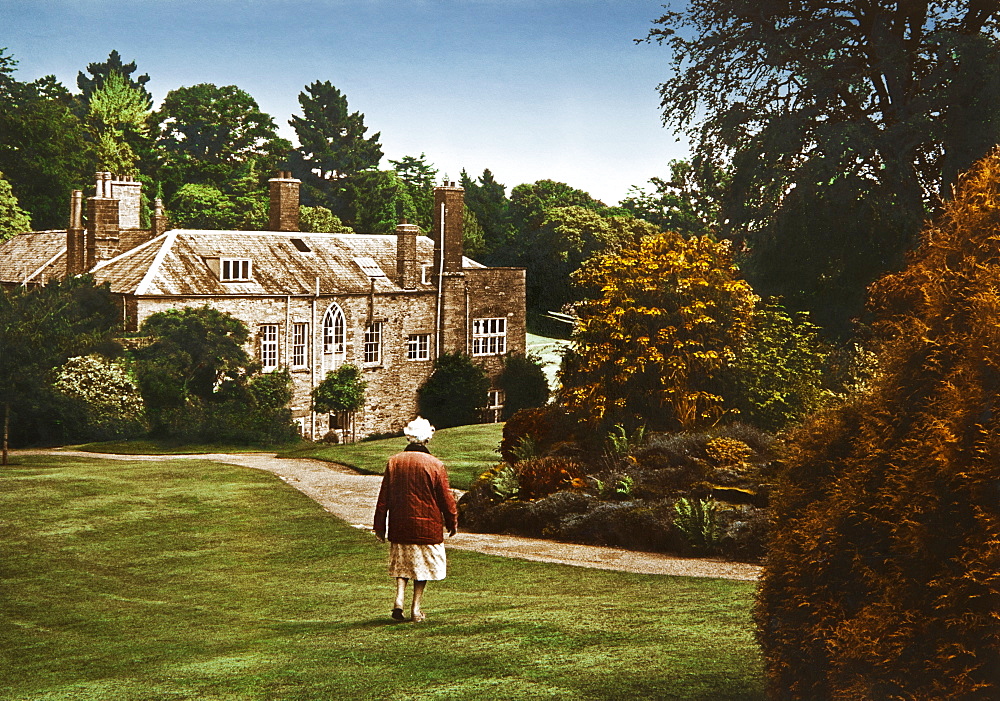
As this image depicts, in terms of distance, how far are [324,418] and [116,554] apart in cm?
648

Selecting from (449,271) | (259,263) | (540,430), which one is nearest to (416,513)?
(540,430)

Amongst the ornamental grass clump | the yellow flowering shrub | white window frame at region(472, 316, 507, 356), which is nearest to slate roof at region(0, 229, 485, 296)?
white window frame at region(472, 316, 507, 356)

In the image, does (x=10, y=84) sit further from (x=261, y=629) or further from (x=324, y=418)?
(x=261, y=629)

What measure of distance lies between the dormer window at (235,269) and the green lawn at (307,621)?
17.4 feet

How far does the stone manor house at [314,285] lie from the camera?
539 inches

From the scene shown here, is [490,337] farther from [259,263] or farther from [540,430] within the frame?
[540,430]

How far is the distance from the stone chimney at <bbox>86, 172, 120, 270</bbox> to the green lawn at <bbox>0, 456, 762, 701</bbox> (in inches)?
191

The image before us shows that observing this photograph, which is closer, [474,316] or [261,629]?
[261,629]

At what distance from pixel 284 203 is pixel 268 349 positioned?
2.05 meters

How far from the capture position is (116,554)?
8055 mm

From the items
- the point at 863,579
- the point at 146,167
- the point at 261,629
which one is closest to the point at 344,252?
the point at 146,167

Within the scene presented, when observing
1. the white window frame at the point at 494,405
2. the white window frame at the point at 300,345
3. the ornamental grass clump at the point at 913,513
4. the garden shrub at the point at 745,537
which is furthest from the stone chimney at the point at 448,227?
the ornamental grass clump at the point at 913,513

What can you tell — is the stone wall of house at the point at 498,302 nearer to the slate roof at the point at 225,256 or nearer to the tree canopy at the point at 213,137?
the slate roof at the point at 225,256

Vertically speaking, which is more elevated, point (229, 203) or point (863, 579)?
point (229, 203)
